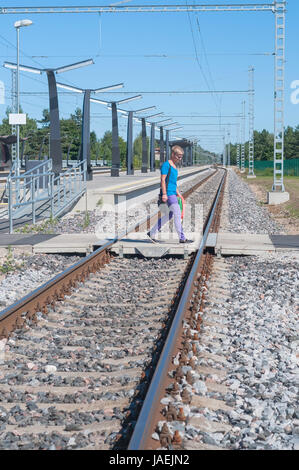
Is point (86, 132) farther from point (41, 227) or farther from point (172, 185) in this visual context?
point (172, 185)

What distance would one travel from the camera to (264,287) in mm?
8727

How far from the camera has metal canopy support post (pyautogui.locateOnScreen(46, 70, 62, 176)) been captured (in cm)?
2873

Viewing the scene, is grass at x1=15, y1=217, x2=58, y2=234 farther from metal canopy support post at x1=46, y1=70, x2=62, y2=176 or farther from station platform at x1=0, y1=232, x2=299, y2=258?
metal canopy support post at x1=46, y1=70, x2=62, y2=176

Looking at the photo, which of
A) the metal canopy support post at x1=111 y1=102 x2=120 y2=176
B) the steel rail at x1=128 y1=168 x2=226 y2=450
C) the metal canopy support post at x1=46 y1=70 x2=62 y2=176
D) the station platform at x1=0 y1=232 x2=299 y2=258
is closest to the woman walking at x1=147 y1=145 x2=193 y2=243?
the station platform at x1=0 y1=232 x2=299 y2=258

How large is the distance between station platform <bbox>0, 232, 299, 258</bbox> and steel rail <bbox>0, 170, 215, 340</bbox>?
69 centimetres

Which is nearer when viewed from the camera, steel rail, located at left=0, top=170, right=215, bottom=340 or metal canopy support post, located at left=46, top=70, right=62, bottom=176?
steel rail, located at left=0, top=170, right=215, bottom=340

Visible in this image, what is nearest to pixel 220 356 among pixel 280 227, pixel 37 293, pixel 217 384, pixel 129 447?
pixel 217 384

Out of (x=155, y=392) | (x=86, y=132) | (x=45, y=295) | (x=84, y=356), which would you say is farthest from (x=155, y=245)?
(x=86, y=132)

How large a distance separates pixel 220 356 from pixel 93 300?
8.78 feet

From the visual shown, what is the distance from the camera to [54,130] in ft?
95.8

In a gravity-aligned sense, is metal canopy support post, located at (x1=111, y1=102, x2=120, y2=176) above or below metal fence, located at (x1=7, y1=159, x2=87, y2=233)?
above

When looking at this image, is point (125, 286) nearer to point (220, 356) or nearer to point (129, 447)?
point (220, 356)

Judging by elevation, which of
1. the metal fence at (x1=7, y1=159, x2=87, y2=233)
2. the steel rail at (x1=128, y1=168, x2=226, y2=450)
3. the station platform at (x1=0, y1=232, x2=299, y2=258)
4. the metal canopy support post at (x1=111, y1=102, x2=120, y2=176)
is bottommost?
the steel rail at (x1=128, y1=168, x2=226, y2=450)

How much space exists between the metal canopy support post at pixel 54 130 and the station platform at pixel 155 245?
16.1 meters
